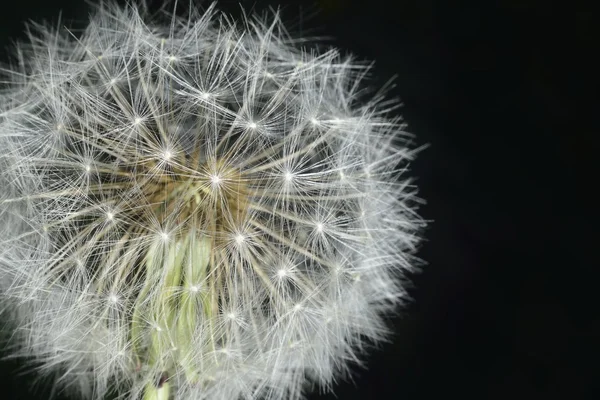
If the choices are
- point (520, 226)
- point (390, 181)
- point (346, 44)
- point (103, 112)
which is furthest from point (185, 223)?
point (520, 226)

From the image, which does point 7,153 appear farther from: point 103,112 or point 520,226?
point 520,226

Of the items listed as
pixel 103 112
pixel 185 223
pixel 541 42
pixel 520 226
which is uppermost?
pixel 541 42

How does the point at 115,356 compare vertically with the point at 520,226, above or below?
below

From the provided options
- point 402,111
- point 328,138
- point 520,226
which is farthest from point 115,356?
point 520,226

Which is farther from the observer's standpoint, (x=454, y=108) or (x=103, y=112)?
(x=454, y=108)

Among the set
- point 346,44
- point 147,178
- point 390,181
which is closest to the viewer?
point 147,178

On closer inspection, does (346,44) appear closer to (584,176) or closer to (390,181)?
(390,181)

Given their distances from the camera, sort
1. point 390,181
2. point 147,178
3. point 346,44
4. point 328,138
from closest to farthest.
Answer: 1. point 147,178
2. point 328,138
3. point 390,181
4. point 346,44
